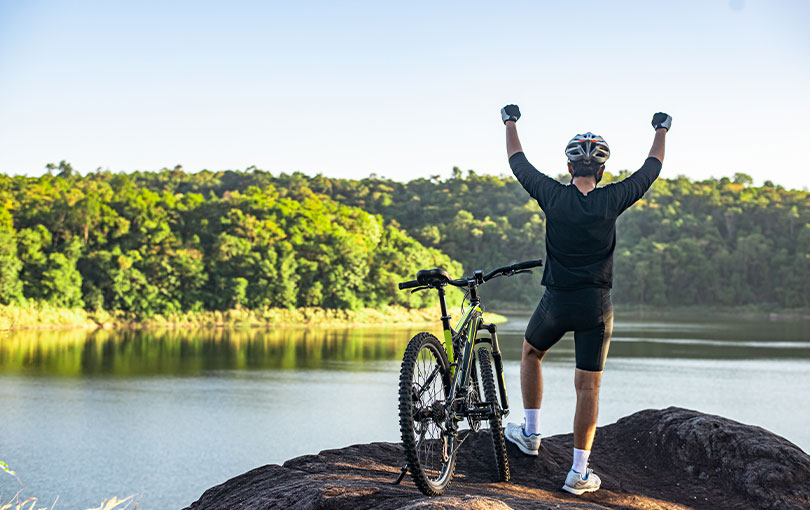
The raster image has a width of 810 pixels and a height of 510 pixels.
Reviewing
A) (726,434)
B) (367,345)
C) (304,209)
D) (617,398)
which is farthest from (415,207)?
(726,434)

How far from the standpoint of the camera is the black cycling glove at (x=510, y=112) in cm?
395

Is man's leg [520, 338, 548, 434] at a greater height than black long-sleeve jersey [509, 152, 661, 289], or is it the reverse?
black long-sleeve jersey [509, 152, 661, 289]

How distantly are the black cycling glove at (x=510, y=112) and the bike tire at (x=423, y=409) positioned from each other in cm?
124

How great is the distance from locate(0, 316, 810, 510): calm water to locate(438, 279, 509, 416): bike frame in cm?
415

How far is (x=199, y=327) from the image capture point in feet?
136

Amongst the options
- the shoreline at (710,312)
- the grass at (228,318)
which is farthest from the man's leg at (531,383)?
the shoreline at (710,312)

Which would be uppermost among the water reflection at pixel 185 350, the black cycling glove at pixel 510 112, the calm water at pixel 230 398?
the black cycling glove at pixel 510 112

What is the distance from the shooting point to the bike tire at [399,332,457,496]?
9.75 ft

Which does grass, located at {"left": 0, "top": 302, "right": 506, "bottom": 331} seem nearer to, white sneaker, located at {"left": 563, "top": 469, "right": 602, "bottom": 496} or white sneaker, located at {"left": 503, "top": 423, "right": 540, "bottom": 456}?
white sneaker, located at {"left": 503, "top": 423, "right": 540, "bottom": 456}

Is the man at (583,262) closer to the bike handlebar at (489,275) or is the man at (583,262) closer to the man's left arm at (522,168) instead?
the man's left arm at (522,168)

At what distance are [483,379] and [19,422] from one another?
1344 cm

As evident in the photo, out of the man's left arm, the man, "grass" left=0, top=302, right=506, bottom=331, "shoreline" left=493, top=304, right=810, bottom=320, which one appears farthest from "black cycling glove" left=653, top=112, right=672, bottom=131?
"shoreline" left=493, top=304, right=810, bottom=320

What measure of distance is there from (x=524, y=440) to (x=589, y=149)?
1504 millimetres

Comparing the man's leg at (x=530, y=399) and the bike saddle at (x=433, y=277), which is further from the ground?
the bike saddle at (x=433, y=277)
